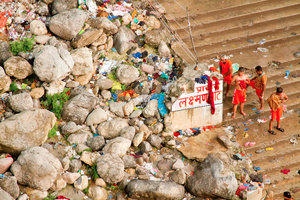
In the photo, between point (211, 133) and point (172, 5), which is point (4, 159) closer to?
point (211, 133)

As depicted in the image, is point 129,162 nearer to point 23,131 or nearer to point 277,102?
point 23,131

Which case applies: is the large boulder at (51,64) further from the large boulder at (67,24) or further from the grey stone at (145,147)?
the grey stone at (145,147)

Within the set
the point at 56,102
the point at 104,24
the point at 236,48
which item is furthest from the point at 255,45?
the point at 56,102

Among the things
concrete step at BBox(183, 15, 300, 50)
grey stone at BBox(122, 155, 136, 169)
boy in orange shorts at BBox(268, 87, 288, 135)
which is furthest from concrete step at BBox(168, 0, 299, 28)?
grey stone at BBox(122, 155, 136, 169)

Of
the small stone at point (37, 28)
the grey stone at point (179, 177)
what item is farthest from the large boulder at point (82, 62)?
the grey stone at point (179, 177)

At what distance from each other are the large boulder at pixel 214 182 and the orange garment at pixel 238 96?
6.12 feet

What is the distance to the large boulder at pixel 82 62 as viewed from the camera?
1105cm

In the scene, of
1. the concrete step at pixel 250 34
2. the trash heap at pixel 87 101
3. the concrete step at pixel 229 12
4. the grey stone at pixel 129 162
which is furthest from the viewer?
the concrete step at pixel 229 12

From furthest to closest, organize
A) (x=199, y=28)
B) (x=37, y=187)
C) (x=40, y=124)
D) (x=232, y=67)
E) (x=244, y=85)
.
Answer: (x=199, y=28) → (x=232, y=67) → (x=244, y=85) → (x=40, y=124) → (x=37, y=187)

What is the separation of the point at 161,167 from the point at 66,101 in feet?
8.88

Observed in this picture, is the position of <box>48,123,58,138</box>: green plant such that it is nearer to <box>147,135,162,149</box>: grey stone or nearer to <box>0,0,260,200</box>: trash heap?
<box>0,0,260,200</box>: trash heap

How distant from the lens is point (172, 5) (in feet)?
43.3

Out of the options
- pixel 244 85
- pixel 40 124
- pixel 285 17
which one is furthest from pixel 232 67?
pixel 40 124

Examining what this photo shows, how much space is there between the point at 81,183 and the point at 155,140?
6.50 ft
